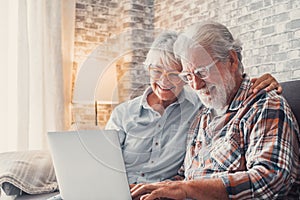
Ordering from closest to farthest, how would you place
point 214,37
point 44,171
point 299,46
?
1. point 214,37
2. point 44,171
3. point 299,46

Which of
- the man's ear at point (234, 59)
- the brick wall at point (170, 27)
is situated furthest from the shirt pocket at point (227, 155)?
the brick wall at point (170, 27)

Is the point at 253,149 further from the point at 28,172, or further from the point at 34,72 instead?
the point at 34,72

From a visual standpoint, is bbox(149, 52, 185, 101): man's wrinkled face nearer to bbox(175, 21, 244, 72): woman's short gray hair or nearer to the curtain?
bbox(175, 21, 244, 72): woman's short gray hair

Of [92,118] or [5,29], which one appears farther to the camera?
[5,29]

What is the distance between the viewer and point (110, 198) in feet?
5.01

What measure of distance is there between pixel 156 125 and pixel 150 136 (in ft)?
0.16

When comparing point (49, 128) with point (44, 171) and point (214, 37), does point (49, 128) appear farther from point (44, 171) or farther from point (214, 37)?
point (214, 37)

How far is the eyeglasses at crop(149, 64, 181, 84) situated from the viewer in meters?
1.72

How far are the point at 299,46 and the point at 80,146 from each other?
5.79 feet

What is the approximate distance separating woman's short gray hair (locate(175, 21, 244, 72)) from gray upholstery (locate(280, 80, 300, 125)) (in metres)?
0.30

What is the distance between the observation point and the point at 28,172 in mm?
2338

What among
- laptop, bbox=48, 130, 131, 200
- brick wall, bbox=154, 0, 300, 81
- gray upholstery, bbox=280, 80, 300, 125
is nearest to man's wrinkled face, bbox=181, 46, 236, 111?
gray upholstery, bbox=280, 80, 300, 125

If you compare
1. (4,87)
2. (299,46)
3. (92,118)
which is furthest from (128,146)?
(4,87)

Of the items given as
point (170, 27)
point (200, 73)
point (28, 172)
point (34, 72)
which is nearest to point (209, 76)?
point (200, 73)
